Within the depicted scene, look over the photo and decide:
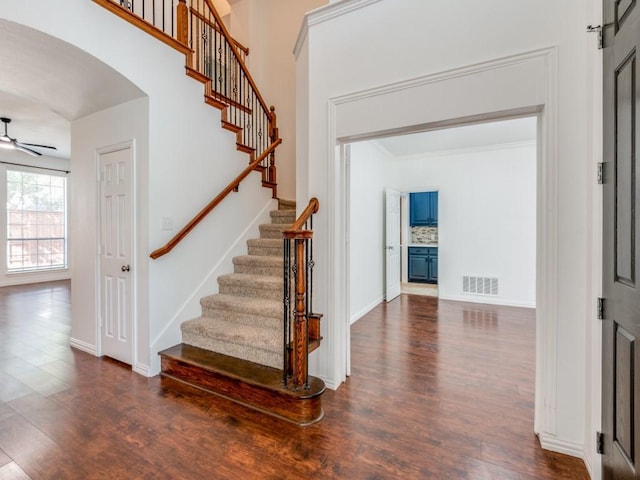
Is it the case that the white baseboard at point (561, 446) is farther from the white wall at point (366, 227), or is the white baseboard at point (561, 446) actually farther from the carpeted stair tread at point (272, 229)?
the carpeted stair tread at point (272, 229)

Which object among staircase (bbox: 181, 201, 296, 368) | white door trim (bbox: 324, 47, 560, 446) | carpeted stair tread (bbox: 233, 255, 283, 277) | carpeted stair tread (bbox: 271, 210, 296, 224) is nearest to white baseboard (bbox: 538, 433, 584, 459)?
white door trim (bbox: 324, 47, 560, 446)

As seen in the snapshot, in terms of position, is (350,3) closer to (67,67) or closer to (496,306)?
(67,67)

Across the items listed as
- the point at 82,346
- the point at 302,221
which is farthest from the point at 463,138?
the point at 82,346

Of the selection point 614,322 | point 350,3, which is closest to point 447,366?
point 614,322

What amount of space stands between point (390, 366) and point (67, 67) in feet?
12.2

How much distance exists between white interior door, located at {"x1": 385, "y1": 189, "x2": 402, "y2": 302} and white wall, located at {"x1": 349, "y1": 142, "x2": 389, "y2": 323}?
3.8 inches

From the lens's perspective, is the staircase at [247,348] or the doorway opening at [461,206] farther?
the doorway opening at [461,206]

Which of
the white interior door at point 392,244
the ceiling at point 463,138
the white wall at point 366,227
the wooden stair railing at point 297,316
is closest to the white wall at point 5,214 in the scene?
the white wall at point 366,227

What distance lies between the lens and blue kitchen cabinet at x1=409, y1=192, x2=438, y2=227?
21.1 feet

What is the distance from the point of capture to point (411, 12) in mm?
2133

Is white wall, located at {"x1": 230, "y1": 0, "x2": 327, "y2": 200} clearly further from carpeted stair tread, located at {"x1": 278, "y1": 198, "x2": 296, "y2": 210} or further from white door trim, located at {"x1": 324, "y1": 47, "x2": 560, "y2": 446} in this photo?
white door trim, located at {"x1": 324, "y1": 47, "x2": 560, "y2": 446}

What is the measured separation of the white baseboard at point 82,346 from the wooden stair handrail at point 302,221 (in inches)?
101

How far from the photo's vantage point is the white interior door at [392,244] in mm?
5656

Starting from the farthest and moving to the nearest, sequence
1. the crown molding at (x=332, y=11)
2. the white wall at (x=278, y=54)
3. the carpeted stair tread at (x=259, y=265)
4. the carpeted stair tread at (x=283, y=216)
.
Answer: the white wall at (x=278, y=54)
the carpeted stair tread at (x=283, y=216)
the carpeted stair tread at (x=259, y=265)
the crown molding at (x=332, y=11)
